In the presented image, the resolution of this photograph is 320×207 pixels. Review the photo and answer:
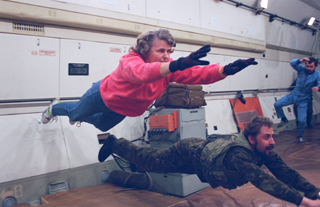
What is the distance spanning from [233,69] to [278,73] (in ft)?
21.6

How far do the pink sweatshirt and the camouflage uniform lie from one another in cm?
56

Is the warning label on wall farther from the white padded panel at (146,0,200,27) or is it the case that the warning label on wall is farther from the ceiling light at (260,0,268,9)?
the ceiling light at (260,0,268,9)

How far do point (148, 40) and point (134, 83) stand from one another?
1.25ft

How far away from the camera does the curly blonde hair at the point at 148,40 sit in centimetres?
191

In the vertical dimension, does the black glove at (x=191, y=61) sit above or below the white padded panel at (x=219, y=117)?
above

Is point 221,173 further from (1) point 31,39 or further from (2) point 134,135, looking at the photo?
(1) point 31,39

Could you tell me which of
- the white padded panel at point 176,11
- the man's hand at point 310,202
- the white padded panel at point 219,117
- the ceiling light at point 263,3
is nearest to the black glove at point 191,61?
the man's hand at point 310,202

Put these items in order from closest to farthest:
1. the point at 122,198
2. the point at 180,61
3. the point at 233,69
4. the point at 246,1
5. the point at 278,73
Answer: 1. the point at 180,61
2. the point at 233,69
3. the point at 122,198
4. the point at 246,1
5. the point at 278,73

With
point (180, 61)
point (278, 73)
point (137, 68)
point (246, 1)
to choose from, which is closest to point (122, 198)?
point (137, 68)

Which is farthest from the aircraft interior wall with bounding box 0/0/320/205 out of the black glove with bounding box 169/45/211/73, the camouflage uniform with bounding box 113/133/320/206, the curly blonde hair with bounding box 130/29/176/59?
the black glove with bounding box 169/45/211/73

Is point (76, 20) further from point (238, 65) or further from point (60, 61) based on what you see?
point (238, 65)

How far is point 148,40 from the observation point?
6.43 ft

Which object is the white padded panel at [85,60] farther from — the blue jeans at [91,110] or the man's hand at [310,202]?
the man's hand at [310,202]

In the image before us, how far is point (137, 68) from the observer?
1610mm
